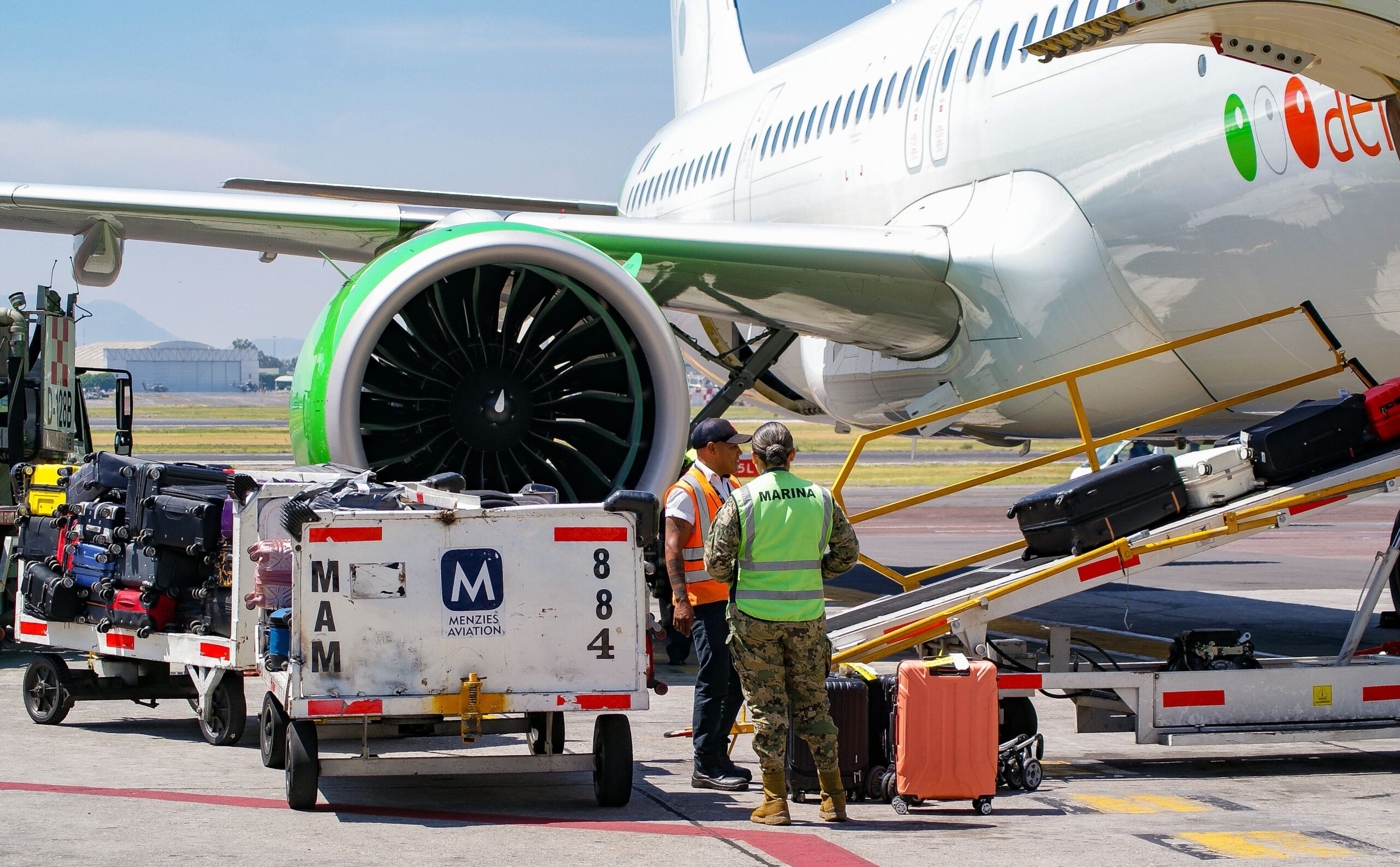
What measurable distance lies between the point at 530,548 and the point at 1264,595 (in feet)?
33.6

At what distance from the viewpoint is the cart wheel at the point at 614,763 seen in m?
5.93

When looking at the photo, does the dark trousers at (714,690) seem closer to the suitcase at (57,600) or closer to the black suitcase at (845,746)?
the black suitcase at (845,746)

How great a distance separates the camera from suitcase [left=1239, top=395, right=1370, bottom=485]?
23.0ft

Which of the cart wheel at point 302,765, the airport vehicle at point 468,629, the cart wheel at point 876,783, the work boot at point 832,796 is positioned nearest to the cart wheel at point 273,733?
the airport vehicle at point 468,629

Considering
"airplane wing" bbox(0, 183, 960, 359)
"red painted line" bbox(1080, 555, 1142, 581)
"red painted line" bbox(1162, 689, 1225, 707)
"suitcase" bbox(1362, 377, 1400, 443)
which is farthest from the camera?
"airplane wing" bbox(0, 183, 960, 359)

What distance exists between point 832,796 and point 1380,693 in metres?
2.61

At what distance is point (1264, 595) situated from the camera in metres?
14.4

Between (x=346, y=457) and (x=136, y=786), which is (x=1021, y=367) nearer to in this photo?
(x=346, y=457)

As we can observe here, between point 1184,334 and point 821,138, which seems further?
point 821,138

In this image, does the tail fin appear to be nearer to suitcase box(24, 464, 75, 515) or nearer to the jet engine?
the jet engine

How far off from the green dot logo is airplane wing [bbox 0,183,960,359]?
229 cm

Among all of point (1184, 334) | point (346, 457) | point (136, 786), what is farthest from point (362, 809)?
point (1184, 334)

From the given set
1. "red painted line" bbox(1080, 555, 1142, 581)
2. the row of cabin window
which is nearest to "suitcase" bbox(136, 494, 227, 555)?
"red painted line" bbox(1080, 555, 1142, 581)

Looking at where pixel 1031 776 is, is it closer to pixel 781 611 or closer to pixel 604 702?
pixel 781 611
